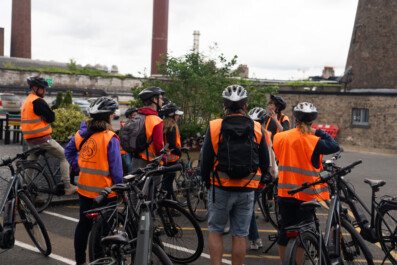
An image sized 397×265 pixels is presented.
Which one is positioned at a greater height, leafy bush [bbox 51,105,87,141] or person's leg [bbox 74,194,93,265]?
leafy bush [bbox 51,105,87,141]

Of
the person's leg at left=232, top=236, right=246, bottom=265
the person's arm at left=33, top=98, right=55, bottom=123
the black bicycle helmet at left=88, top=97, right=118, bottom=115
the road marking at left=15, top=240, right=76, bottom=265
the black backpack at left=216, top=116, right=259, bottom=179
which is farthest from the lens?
the person's arm at left=33, top=98, right=55, bottom=123

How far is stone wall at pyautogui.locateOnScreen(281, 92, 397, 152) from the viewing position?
28.2 metres

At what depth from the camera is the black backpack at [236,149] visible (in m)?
4.23

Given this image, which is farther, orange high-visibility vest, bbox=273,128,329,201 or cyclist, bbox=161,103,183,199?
cyclist, bbox=161,103,183,199

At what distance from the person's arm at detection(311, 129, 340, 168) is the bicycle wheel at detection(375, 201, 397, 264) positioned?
4.14ft

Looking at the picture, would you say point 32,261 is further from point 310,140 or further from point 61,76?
point 61,76

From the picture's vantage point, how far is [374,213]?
5.66 meters

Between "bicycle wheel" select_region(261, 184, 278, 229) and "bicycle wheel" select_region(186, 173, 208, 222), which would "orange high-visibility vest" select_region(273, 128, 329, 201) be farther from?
"bicycle wheel" select_region(186, 173, 208, 222)

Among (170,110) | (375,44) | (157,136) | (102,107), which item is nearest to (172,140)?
(170,110)

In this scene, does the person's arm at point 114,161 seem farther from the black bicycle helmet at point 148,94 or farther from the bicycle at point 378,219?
the bicycle at point 378,219

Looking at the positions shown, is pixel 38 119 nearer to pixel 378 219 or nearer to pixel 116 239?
pixel 116 239

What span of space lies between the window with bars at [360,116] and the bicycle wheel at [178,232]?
2652cm

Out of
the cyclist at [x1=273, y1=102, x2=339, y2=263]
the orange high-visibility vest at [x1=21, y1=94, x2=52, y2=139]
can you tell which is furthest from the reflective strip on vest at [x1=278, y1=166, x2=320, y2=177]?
the orange high-visibility vest at [x1=21, y1=94, x2=52, y2=139]

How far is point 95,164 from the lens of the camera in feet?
15.9
